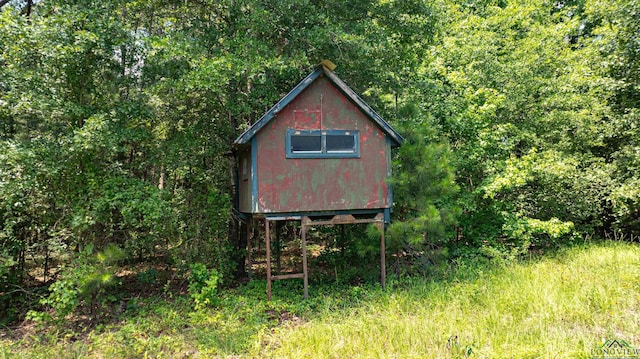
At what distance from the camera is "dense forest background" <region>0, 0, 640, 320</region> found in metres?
8.00

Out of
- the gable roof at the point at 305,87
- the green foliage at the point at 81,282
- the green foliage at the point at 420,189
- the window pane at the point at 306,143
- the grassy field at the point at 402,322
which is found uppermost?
the gable roof at the point at 305,87

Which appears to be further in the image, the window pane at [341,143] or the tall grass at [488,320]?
the window pane at [341,143]

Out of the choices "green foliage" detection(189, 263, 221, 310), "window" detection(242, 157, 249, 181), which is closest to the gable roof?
"window" detection(242, 157, 249, 181)

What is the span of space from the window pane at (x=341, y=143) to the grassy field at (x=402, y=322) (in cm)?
353

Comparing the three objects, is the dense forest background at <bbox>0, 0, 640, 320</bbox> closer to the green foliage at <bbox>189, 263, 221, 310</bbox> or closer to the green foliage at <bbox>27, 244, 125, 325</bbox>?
the green foliage at <bbox>27, 244, 125, 325</bbox>

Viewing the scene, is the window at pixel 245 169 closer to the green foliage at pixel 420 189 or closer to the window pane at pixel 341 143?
the window pane at pixel 341 143

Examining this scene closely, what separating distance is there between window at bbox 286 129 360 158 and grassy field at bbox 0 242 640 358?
11.3ft

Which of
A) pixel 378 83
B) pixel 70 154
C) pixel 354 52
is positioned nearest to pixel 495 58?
pixel 378 83

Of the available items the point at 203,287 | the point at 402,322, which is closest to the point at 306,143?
the point at 203,287

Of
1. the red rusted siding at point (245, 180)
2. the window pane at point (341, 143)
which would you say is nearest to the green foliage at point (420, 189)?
the window pane at point (341, 143)

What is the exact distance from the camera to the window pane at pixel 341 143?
Result: 8.84 meters

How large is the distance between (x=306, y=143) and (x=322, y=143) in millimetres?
379

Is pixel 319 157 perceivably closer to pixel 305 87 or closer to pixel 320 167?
pixel 320 167

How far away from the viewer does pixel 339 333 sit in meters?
6.56
